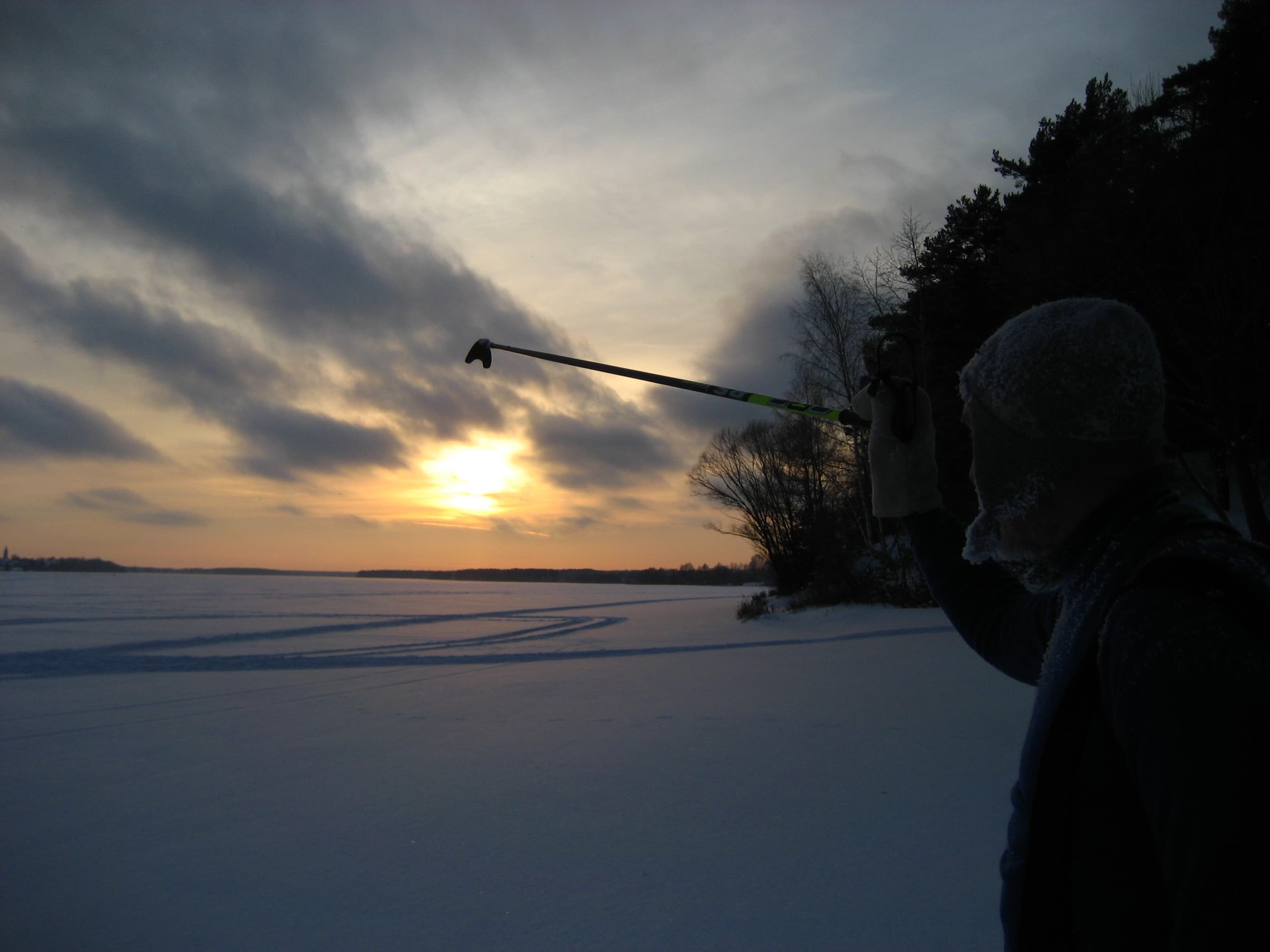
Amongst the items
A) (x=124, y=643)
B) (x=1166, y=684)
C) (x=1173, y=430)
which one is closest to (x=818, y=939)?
(x=1166, y=684)

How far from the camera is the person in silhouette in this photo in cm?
62

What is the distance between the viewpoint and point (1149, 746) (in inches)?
26.6

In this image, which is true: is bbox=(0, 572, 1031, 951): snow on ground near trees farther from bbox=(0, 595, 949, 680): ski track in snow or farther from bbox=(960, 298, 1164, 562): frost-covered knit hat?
bbox=(960, 298, 1164, 562): frost-covered knit hat

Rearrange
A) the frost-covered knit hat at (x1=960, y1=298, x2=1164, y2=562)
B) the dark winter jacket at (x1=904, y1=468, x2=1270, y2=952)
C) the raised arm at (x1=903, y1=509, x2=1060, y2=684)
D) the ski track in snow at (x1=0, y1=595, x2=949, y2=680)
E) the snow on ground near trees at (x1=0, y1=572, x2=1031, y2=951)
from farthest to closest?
the ski track in snow at (x1=0, y1=595, x2=949, y2=680) < the snow on ground near trees at (x1=0, y1=572, x2=1031, y2=951) < the raised arm at (x1=903, y1=509, x2=1060, y2=684) < the frost-covered knit hat at (x1=960, y1=298, x2=1164, y2=562) < the dark winter jacket at (x1=904, y1=468, x2=1270, y2=952)

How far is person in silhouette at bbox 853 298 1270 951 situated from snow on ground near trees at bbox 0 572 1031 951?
1.59 meters

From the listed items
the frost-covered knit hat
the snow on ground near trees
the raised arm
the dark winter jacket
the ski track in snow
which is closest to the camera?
the dark winter jacket

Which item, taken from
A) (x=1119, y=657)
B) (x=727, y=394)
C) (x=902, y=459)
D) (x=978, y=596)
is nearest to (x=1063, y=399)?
(x=1119, y=657)

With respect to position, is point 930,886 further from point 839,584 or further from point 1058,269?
point 839,584

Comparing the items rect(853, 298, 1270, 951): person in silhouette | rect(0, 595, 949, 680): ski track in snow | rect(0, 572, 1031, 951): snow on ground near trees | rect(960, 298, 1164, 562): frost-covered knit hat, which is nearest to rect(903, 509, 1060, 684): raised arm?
rect(853, 298, 1270, 951): person in silhouette

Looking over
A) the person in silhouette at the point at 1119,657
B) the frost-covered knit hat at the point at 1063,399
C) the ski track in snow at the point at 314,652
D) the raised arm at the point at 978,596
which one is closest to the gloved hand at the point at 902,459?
the raised arm at the point at 978,596

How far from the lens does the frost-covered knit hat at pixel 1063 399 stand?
0.88 metres

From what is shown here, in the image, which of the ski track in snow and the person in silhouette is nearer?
the person in silhouette

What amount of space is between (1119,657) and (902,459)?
77 cm

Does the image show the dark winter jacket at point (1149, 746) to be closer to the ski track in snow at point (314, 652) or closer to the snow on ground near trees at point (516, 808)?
the snow on ground near trees at point (516, 808)
